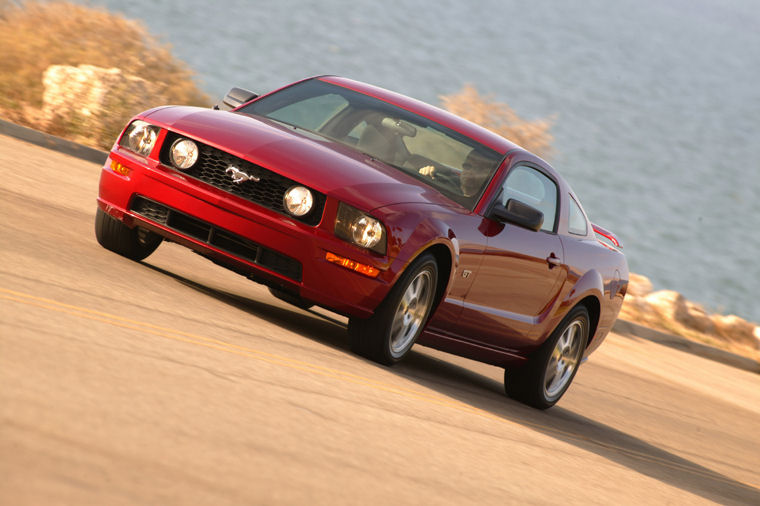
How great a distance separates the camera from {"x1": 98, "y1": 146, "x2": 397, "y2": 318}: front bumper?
7.22 meters

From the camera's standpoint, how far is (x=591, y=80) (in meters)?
69.7

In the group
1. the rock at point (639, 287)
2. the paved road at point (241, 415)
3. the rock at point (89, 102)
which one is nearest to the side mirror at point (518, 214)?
the paved road at point (241, 415)

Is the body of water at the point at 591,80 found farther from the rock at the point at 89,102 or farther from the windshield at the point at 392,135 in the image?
the windshield at the point at 392,135

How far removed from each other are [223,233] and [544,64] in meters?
62.8

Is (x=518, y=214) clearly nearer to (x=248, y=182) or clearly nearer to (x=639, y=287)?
(x=248, y=182)

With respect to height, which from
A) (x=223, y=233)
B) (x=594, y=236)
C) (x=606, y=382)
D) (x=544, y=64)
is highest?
(x=544, y=64)

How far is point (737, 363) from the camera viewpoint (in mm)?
18344

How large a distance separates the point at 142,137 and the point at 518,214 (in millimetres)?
2458

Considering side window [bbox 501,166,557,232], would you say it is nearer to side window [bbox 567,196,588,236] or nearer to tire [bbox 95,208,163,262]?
side window [bbox 567,196,588,236]

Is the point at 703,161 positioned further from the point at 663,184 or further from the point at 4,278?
the point at 4,278

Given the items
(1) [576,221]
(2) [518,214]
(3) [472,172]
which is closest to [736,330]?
(1) [576,221]

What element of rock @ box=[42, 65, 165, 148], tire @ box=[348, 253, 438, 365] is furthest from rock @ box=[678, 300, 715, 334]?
tire @ box=[348, 253, 438, 365]

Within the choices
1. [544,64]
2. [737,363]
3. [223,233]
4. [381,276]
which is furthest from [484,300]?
[544,64]

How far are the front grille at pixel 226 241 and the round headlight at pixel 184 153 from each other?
0.91ft
